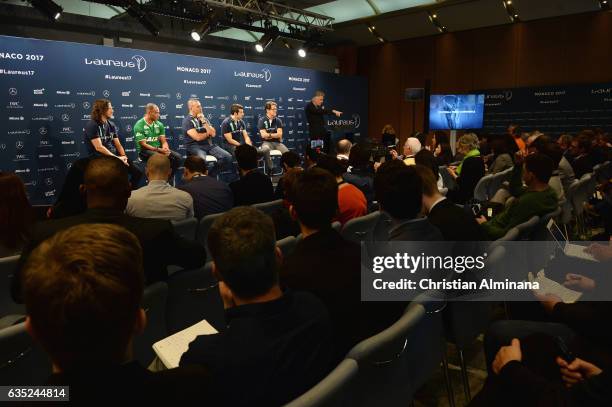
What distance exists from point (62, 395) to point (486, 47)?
41.0 ft

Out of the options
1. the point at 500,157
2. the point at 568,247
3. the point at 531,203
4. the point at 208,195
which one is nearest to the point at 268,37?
the point at 500,157

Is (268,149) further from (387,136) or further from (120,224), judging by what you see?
(120,224)

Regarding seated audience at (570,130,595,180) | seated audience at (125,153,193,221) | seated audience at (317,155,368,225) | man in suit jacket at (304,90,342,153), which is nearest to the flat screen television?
man in suit jacket at (304,90,342,153)

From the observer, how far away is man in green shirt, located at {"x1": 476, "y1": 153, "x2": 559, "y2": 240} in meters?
3.21

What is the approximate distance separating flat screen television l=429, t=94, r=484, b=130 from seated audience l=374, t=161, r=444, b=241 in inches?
371

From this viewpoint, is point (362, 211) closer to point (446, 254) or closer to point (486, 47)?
point (446, 254)

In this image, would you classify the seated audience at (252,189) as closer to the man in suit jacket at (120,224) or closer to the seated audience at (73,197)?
the seated audience at (73,197)

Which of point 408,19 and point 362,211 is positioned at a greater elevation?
point 408,19

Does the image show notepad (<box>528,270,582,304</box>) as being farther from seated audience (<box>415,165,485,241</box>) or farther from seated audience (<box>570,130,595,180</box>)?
seated audience (<box>570,130,595,180</box>)

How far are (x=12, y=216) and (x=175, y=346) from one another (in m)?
1.67

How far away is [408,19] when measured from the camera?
1147 cm

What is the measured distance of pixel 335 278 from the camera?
1.66 metres

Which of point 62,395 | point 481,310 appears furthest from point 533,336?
point 62,395

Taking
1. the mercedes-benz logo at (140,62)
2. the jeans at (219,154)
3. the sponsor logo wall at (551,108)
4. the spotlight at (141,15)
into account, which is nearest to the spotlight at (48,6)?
the spotlight at (141,15)
